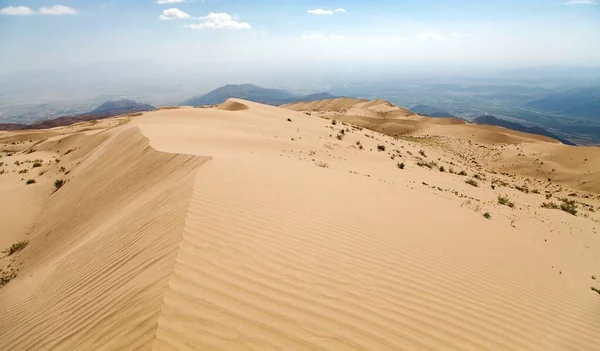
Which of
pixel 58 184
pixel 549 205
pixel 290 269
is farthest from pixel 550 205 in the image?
pixel 58 184

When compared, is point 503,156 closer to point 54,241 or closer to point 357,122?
point 357,122

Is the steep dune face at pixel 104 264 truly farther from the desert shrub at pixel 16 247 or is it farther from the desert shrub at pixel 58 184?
the desert shrub at pixel 58 184

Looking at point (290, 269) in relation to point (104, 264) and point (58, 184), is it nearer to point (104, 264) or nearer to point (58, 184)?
point (104, 264)

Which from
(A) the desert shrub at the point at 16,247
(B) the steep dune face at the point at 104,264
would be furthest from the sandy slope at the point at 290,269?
(A) the desert shrub at the point at 16,247

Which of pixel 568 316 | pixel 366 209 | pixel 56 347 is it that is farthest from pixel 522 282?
pixel 56 347

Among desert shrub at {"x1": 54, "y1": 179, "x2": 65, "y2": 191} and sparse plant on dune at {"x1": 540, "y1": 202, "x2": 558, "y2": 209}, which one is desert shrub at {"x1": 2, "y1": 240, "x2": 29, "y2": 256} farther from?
sparse plant on dune at {"x1": 540, "y1": 202, "x2": 558, "y2": 209}

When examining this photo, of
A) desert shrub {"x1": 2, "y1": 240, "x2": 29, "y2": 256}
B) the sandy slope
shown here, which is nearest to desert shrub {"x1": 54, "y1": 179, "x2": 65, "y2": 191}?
the sandy slope

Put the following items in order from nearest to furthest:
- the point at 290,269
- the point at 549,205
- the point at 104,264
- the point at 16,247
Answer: the point at 290,269, the point at 104,264, the point at 16,247, the point at 549,205
